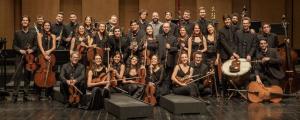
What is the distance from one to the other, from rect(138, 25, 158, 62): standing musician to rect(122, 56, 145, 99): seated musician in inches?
12.5

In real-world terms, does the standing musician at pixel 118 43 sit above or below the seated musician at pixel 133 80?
above

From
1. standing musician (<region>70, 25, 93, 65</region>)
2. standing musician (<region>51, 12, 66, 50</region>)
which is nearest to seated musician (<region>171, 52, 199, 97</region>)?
standing musician (<region>70, 25, 93, 65</region>)

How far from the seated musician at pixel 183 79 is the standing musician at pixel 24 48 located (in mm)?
2542

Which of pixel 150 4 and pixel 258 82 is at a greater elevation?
pixel 150 4

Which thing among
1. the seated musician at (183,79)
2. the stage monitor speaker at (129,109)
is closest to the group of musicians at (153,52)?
the seated musician at (183,79)

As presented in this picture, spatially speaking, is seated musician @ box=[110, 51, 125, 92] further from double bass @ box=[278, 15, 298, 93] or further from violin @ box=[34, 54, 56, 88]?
double bass @ box=[278, 15, 298, 93]

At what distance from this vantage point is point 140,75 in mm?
9336

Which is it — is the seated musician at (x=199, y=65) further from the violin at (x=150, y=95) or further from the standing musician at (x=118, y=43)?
the standing musician at (x=118, y=43)

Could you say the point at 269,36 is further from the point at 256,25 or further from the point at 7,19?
the point at 7,19

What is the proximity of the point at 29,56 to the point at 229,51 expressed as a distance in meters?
3.55

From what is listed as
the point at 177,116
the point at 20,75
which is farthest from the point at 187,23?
the point at 20,75

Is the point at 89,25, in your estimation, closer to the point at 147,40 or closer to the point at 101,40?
the point at 101,40

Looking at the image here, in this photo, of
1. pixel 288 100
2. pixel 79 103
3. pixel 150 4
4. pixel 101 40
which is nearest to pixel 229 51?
pixel 288 100

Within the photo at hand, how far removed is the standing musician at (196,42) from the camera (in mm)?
9969
